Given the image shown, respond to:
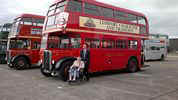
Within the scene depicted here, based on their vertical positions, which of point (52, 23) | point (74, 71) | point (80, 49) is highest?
point (52, 23)

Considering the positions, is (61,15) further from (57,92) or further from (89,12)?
(57,92)

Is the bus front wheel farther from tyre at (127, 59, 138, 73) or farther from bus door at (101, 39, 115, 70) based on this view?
tyre at (127, 59, 138, 73)

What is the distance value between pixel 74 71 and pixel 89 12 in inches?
138

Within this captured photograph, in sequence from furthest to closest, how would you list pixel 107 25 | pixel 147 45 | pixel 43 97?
pixel 147 45 → pixel 107 25 → pixel 43 97

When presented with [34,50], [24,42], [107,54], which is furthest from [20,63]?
[107,54]

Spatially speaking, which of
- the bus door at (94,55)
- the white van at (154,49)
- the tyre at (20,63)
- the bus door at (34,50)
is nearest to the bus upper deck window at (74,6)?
the bus door at (94,55)

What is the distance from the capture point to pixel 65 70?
860 centimetres

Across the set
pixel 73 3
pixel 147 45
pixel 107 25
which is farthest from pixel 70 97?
pixel 147 45

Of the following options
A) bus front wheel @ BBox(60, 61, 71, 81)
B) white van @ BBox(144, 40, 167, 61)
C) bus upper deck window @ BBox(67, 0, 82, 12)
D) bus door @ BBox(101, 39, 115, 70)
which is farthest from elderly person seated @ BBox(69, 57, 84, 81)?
white van @ BBox(144, 40, 167, 61)

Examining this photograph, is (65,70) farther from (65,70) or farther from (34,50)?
(34,50)

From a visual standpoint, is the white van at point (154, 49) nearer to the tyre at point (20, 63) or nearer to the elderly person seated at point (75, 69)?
the tyre at point (20, 63)

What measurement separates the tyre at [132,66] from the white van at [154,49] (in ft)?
34.2

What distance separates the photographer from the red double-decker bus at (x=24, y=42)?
1366 centimetres

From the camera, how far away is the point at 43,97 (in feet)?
19.5
